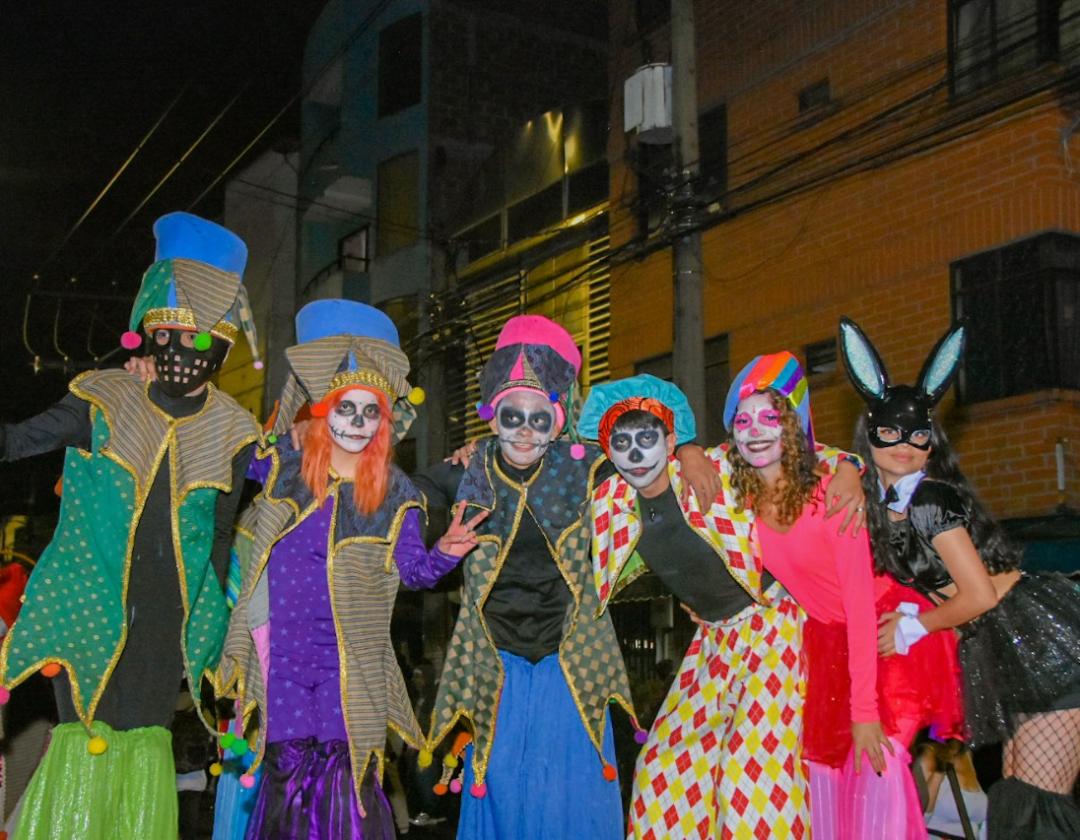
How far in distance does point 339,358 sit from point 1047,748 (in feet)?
10.7

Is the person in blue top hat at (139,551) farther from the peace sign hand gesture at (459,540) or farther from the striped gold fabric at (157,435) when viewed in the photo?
the peace sign hand gesture at (459,540)

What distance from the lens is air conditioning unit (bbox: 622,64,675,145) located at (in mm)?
11594

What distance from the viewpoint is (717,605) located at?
191 inches

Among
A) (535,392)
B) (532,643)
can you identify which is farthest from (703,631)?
(535,392)

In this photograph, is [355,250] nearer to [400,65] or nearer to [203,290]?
[400,65]

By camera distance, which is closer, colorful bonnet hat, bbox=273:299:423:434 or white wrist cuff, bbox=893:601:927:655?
white wrist cuff, bbox=893:601:927:655

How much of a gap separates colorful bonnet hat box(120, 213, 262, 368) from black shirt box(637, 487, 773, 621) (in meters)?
1.68

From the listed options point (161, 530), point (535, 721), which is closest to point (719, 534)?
point (535, 721)

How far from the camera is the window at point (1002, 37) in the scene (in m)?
9.83

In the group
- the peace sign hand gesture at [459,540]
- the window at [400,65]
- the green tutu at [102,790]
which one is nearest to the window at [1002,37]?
the peace sign hand gesture at [459,540]

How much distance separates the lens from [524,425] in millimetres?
4930

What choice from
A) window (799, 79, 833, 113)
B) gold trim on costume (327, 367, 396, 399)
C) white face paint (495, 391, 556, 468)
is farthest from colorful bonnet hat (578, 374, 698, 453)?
window (799, 79, 833, 113)

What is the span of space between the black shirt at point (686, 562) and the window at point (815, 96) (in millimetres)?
7964

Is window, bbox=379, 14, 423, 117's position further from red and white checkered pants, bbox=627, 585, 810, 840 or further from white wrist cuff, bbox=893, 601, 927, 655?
white wrist cuff, bbox=893, 601, 927, 655
